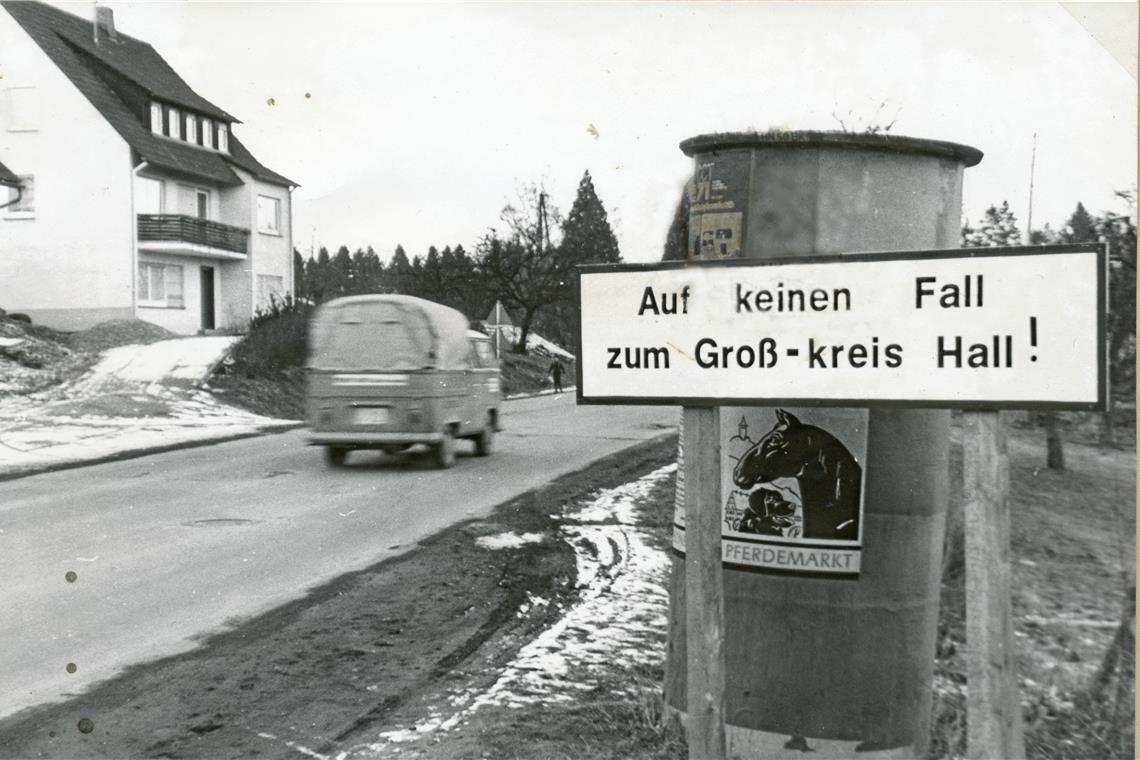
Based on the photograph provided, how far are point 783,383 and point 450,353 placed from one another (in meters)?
2.84

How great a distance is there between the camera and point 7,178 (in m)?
5.04

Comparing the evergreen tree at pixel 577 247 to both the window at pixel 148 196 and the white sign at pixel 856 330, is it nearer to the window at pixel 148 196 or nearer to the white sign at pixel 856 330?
the white sign at pixel 856 330

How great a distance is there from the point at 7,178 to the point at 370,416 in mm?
2570

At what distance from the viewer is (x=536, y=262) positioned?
4.89 meters

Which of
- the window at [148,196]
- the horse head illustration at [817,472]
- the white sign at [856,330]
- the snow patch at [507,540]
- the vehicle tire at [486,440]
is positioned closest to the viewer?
the white sign at [856,330]

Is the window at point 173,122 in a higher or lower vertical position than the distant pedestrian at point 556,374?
higher

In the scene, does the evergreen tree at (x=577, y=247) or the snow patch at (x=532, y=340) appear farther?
the snow patch at (x=532, y=340)

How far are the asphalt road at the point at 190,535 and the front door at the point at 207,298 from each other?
3.08 feet

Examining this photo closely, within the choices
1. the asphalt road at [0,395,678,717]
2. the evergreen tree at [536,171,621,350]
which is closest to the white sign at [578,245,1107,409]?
the evergreen tree at [536,171,621,350]

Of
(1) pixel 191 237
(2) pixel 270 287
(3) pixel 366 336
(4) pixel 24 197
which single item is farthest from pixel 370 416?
(4) pixel 24 197

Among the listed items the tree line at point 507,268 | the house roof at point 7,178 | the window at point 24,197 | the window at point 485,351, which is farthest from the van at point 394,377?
the house roof at point 7,178

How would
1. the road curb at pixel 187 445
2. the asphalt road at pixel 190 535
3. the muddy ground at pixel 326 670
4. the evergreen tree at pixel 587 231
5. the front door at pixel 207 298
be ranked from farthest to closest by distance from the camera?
the road curb at pixel 187 445 < the asphalt road at pixel 190 535 < the front door at pixel 207 298 < the evergreen tree at pixel 587 231 < the muddy ground at pixel 326 670

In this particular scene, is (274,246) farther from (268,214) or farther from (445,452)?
(445,452)

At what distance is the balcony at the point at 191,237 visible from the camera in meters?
5.25
